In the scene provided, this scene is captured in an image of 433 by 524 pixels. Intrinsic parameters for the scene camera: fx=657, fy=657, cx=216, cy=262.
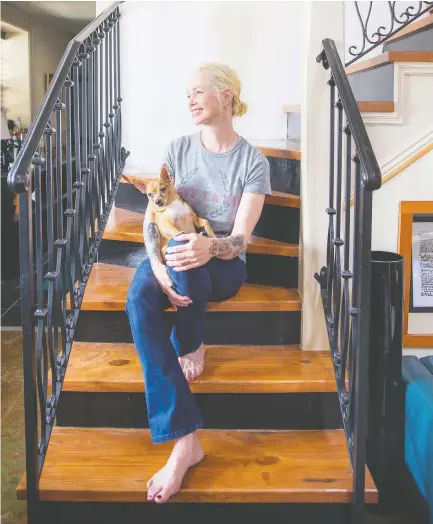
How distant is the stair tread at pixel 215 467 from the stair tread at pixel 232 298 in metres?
0.47

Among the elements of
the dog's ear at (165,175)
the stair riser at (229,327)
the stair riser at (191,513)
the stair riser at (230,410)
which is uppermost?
the dog's ear at (165,175)

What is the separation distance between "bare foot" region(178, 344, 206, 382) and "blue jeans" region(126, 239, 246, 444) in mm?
40

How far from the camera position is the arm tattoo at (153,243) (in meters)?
2.19

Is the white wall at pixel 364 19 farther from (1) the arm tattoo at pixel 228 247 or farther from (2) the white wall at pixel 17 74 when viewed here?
(2) the white wall at pixel 17 74

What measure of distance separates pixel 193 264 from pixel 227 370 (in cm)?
46

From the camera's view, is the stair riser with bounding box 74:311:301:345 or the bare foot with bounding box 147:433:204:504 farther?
the stair riser with bounding box 74:311:301:345

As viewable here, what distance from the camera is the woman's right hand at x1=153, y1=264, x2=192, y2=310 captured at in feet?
6.98

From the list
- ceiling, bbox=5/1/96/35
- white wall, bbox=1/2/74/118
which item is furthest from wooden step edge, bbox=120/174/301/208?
white wall, bbox=1/2/74/118

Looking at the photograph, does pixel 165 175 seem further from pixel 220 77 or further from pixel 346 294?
pixel 346 294

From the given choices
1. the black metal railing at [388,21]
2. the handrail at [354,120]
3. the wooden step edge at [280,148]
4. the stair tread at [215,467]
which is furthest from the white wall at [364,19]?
the stair tread at [215,467]

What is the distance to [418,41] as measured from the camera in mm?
3418

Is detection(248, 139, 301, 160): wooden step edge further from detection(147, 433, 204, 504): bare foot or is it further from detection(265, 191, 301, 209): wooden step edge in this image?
detection(147, 433, 204, 504): bare foot

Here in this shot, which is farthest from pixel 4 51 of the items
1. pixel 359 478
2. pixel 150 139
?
pixel 359 478

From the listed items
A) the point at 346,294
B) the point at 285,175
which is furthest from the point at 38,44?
the point at 346,294
